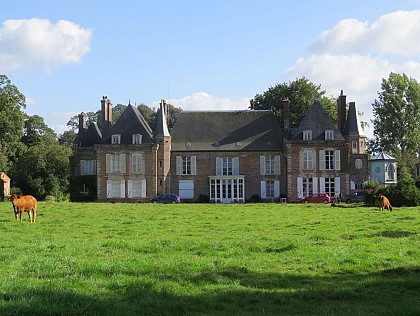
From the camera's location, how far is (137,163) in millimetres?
53625

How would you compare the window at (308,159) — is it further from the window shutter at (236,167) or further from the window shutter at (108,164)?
the window shutter at (108,164)

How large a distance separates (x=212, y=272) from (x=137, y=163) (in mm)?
43420

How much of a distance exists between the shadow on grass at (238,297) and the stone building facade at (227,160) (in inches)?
1665

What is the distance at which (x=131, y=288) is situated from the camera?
9.09 meters

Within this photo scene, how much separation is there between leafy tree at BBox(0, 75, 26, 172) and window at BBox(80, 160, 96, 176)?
8.00 metres

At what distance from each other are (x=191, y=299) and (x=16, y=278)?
118 inches

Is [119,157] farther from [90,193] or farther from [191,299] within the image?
[191,299]

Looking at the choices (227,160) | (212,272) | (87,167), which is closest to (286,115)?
(227,160)

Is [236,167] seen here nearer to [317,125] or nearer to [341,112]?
[317,125]

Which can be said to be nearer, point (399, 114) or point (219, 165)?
point (219, 165)

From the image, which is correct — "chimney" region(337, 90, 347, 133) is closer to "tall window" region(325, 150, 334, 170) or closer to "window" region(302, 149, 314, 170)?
"tall window" region(325, 150, 334, 170)

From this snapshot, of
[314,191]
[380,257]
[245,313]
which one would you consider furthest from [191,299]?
[314,191]

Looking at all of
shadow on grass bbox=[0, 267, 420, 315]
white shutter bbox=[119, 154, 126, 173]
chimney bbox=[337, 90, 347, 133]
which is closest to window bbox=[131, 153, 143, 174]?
white shutter bbox=[119, 154, 126, 173]

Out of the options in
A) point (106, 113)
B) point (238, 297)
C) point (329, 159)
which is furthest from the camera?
point (106, 113)
